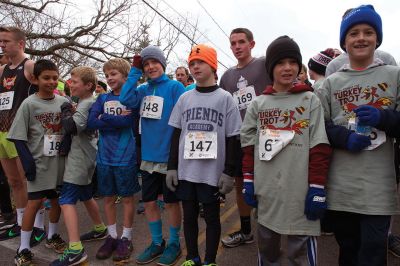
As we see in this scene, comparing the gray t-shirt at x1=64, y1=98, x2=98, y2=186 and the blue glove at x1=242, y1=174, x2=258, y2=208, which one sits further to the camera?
the gray t-shirt at x1=64, y1=98, x2=98, y2=186

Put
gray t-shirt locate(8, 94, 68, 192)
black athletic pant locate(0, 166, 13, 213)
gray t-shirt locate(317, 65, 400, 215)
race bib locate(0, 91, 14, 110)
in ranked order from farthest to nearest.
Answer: black athletic pant locate(0, 166, 13, 213)
race bib locate(0, 91, 14, 110)
gray t-shirt locate(8, 94, 68, 192)
gray t-shirt locate(317, 65, 400, 215)

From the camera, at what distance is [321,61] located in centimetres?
350

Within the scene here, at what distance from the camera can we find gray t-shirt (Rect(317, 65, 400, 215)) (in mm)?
2027

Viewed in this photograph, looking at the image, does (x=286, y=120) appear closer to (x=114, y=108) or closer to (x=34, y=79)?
(x=114, y=108)

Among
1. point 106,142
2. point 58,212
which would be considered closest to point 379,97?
point 106,142

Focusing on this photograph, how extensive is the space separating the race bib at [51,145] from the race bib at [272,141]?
220 cm

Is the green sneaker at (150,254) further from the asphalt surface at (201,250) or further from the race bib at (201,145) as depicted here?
the race bib at (201,145)

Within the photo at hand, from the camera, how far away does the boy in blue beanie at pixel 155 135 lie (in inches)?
124

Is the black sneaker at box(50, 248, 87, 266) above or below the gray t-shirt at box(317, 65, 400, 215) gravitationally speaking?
below

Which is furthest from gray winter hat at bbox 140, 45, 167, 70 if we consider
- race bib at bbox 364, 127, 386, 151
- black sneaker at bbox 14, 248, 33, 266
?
black sneaker at bbox 14, 248, 33, 266

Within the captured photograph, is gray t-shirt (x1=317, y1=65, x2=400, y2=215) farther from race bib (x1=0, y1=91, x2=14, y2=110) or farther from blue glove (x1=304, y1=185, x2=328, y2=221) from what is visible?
race bib (x1=0, y1=91, x2=14, y2=110)

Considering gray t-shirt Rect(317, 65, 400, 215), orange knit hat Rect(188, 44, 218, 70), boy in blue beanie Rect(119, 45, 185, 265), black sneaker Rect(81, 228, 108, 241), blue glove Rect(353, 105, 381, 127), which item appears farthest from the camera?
black sneaker Rect(81, 228, 108, 241)

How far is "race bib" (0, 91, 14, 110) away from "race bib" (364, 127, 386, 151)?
3.84 metres

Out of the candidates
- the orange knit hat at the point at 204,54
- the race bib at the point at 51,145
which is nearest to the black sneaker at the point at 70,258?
the race bib at the point at 51,145
